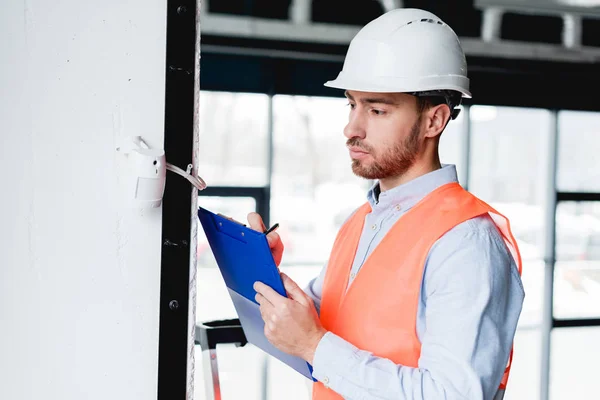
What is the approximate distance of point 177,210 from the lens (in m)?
0.87

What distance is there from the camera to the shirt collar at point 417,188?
4.56 feet

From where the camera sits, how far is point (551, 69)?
4.65 meters

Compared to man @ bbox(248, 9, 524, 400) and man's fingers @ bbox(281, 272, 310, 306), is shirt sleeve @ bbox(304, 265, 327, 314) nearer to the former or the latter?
man @ bbox(248, 9, 524, 400)

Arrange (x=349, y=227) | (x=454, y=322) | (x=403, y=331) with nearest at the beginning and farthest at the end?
(x=454, y=322), (x=403, y=331), (x=349, y=227)

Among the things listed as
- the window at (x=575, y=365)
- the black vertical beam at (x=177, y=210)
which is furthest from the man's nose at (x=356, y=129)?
the window at (x=575, y=365)

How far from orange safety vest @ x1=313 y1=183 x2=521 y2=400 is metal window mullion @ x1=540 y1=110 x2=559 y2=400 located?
382 cm

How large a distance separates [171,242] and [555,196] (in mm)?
4548

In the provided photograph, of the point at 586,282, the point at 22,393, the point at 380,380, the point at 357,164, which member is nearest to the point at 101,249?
the point at 22,393

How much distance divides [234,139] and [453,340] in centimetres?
310

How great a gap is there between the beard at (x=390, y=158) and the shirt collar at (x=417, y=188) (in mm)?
41

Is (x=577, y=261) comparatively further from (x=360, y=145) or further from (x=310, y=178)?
(x=360, y=145)

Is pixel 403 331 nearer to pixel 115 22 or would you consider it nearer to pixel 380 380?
pixel 380 380

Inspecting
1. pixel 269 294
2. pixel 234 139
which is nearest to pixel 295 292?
pixel 269 294

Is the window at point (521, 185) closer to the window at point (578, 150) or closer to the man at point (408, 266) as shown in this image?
the window at point (578, 150)
